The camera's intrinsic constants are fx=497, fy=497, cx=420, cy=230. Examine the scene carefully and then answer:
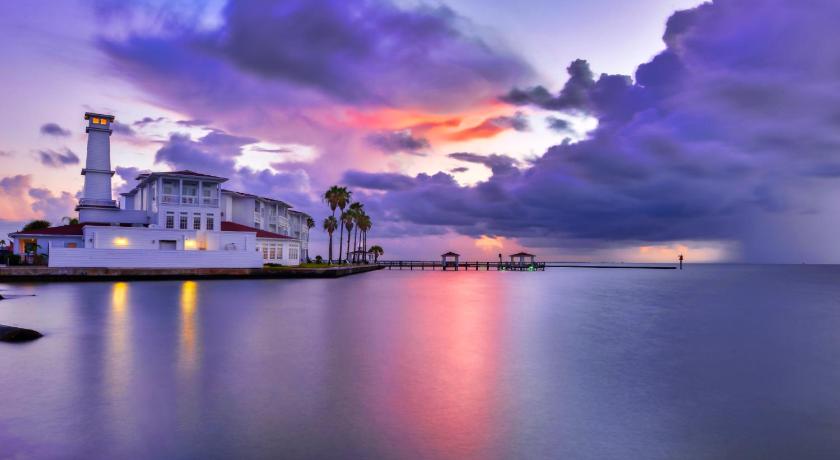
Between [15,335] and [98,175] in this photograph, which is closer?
[15,335]

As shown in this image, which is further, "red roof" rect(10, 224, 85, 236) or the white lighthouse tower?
the white lighthouse tower

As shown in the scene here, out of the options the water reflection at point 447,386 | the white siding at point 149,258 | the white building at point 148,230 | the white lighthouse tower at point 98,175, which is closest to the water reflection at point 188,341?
the water reflection at point 447,386

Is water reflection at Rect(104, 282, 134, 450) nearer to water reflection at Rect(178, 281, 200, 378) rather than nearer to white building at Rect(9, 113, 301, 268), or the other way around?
water reflection at Rect(178, 281, 200, 378)

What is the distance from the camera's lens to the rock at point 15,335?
15077 millimetres

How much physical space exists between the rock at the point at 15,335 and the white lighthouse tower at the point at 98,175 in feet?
140

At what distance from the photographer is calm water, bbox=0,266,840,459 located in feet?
→ 24.4

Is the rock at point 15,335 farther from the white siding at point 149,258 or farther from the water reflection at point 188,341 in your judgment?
the white siding at point 149,258

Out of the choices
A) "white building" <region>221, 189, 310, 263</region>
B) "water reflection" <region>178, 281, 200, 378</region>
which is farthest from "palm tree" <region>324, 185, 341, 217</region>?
"water reflection" <region>178, 281, 200, 378</region>

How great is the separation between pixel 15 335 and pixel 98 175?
47.0 meters

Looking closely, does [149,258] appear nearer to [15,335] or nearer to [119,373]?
[15,335]

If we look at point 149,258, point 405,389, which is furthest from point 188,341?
point 149,258

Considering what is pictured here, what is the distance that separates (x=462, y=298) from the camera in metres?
36.9

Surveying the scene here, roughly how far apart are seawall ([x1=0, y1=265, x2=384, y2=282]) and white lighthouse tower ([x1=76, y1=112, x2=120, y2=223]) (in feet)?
35.7

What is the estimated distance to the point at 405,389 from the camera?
10.7 metres
